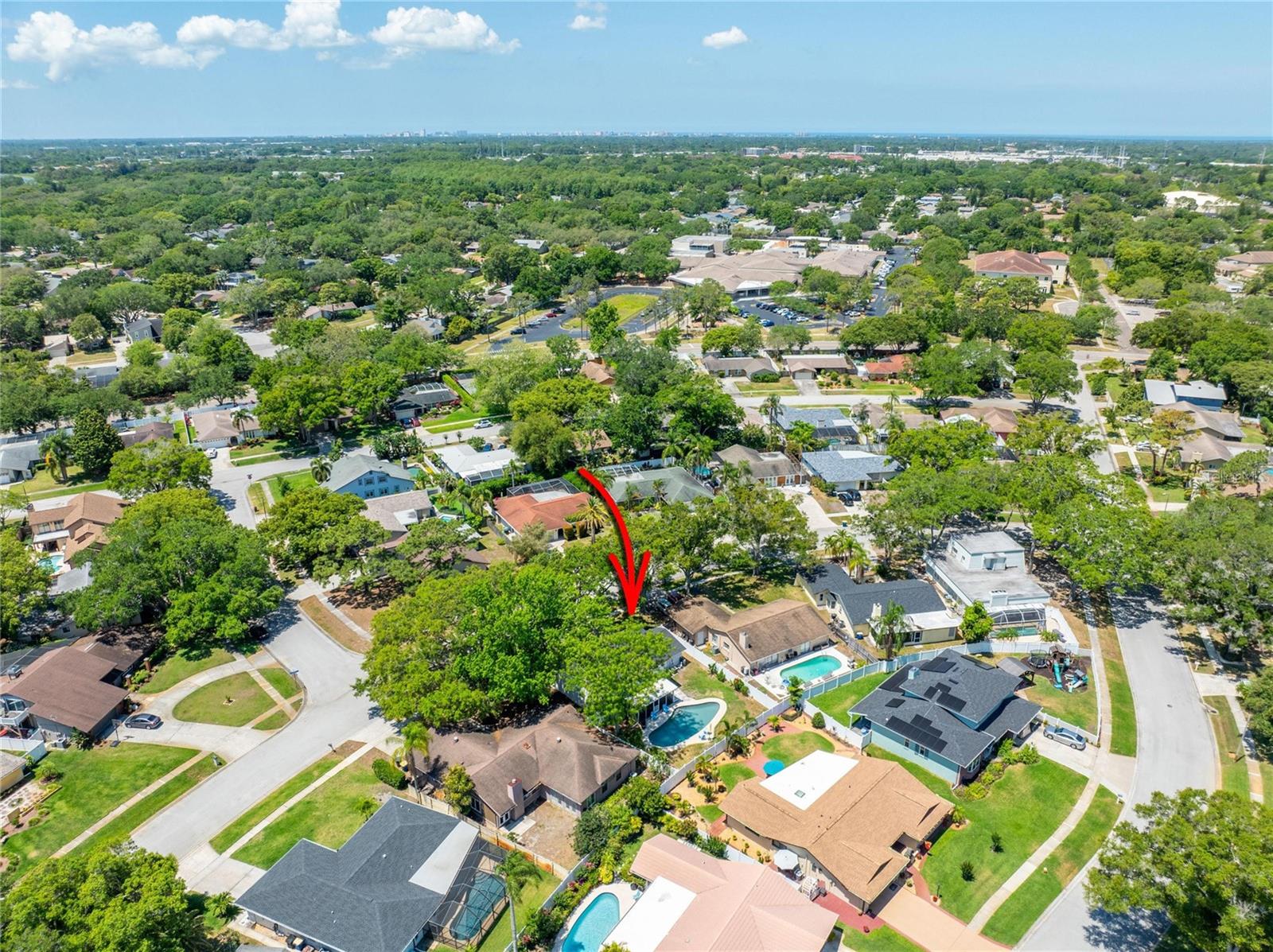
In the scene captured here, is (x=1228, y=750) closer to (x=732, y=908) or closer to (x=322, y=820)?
(x=732, y=908)

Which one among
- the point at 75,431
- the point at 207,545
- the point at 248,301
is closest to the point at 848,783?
the point at 207,545

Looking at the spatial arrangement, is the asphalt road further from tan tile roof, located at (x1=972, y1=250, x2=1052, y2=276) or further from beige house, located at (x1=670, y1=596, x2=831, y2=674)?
tan tile roof, located at (x1=972, y1=250, x2=1052, y2=276)

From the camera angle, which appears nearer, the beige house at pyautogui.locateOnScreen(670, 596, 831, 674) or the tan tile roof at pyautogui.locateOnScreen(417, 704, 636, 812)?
the tan tile roof at pyautogui.locateOnScreen(417, 704, 636, 812)

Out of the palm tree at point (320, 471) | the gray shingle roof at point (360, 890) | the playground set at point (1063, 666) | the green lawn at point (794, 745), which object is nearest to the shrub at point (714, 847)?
the green lawn at point (794, 745)

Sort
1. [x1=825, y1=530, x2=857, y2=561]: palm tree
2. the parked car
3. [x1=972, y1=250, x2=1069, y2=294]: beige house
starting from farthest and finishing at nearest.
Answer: [x1=972, y1=250, x2=1069, y2=294]: beige house → [x1=825, y1=530, x2=857, y2=561]: palm tree → the parked car

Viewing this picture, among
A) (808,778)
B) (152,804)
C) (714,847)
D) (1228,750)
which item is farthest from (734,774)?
(152,804)

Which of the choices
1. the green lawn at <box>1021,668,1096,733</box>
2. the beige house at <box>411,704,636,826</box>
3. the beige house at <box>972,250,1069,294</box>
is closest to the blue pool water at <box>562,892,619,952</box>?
the beige house at <box>411,704,636,826</box>

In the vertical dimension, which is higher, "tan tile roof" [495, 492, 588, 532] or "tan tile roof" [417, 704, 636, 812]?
"tan tile roof" [495, 492, 588, 532]
